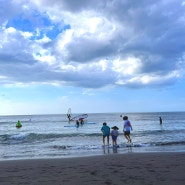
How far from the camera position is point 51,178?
7719 mm

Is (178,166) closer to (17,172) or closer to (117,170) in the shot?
(117,170)

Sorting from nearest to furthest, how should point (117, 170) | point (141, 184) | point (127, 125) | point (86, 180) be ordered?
point (141, 184) → point (86, 180) → point (117, 170) → point (127, 125)

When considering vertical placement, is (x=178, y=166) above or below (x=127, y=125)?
below

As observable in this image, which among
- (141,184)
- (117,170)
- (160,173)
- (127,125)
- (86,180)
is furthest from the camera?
(127,125)

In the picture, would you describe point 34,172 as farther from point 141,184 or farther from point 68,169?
point 141,184

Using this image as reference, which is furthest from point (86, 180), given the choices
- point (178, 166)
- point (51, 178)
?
point (178, 166)

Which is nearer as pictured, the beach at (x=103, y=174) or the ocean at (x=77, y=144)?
the beach at (x=103, y=174)

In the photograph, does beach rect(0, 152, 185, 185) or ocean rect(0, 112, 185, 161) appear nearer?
beach rect(0, 152, 185, 185)

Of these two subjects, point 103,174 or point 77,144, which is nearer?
point 103,174

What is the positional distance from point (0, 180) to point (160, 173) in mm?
4619

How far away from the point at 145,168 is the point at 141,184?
2.14 m

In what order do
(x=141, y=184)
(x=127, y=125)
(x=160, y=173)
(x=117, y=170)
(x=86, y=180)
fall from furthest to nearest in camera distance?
(x=127, y=125)
(x=117, y=170)
(x=160, y=173)
(x=86, y=180)
(x=141, y=184)

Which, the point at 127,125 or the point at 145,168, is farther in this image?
the point at 127,125

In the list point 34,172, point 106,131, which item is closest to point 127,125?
point 106,131
